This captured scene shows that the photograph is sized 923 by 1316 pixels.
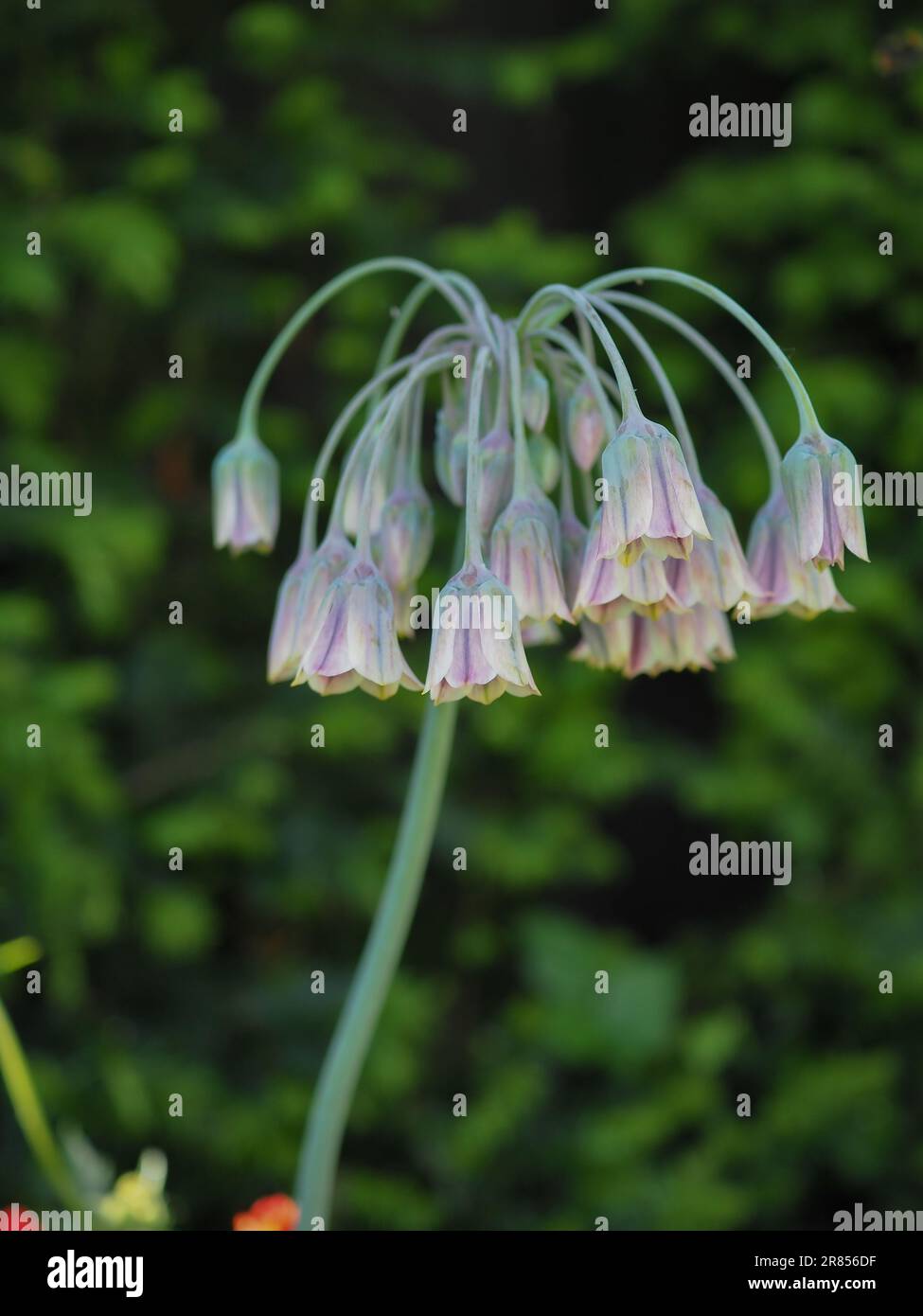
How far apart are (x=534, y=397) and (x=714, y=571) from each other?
0.19 m

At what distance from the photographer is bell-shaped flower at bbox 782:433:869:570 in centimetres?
79

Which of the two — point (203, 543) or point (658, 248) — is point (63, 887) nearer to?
point (203, 543)

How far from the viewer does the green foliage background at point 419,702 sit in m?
1.86

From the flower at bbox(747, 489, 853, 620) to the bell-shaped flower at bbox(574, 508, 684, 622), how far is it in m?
0.12


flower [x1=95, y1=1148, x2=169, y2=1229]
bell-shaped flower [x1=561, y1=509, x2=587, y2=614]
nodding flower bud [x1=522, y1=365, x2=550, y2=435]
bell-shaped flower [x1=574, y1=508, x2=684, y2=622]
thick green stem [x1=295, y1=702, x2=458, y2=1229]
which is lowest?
flower [x1=95, y1=1148, x2=169, y2=1229]

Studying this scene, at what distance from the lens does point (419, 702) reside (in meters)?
2.08

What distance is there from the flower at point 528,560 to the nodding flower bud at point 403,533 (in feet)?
0.38

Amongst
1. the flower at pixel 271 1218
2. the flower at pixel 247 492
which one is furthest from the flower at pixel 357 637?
the flower at pixel 271 1218

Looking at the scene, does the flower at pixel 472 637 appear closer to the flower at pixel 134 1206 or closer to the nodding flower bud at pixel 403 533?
the nodding flower bud at pixel 403 533

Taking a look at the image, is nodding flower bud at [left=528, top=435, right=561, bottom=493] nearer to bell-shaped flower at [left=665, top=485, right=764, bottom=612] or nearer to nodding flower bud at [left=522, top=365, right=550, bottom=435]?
nodding flower bud at [left=522, top=365, right=550, bottom=435]

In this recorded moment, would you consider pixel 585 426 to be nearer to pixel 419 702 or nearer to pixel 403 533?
pixel 403 533

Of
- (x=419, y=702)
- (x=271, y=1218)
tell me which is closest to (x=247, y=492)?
(x=271, y=1218)

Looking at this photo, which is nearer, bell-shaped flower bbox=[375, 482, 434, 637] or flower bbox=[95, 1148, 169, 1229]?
bell-shaped flower bbox=[375, 482, 434, 637]

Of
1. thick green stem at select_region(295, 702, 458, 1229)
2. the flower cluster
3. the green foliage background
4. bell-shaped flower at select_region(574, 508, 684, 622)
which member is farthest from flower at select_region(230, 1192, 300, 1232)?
the green foliage background
